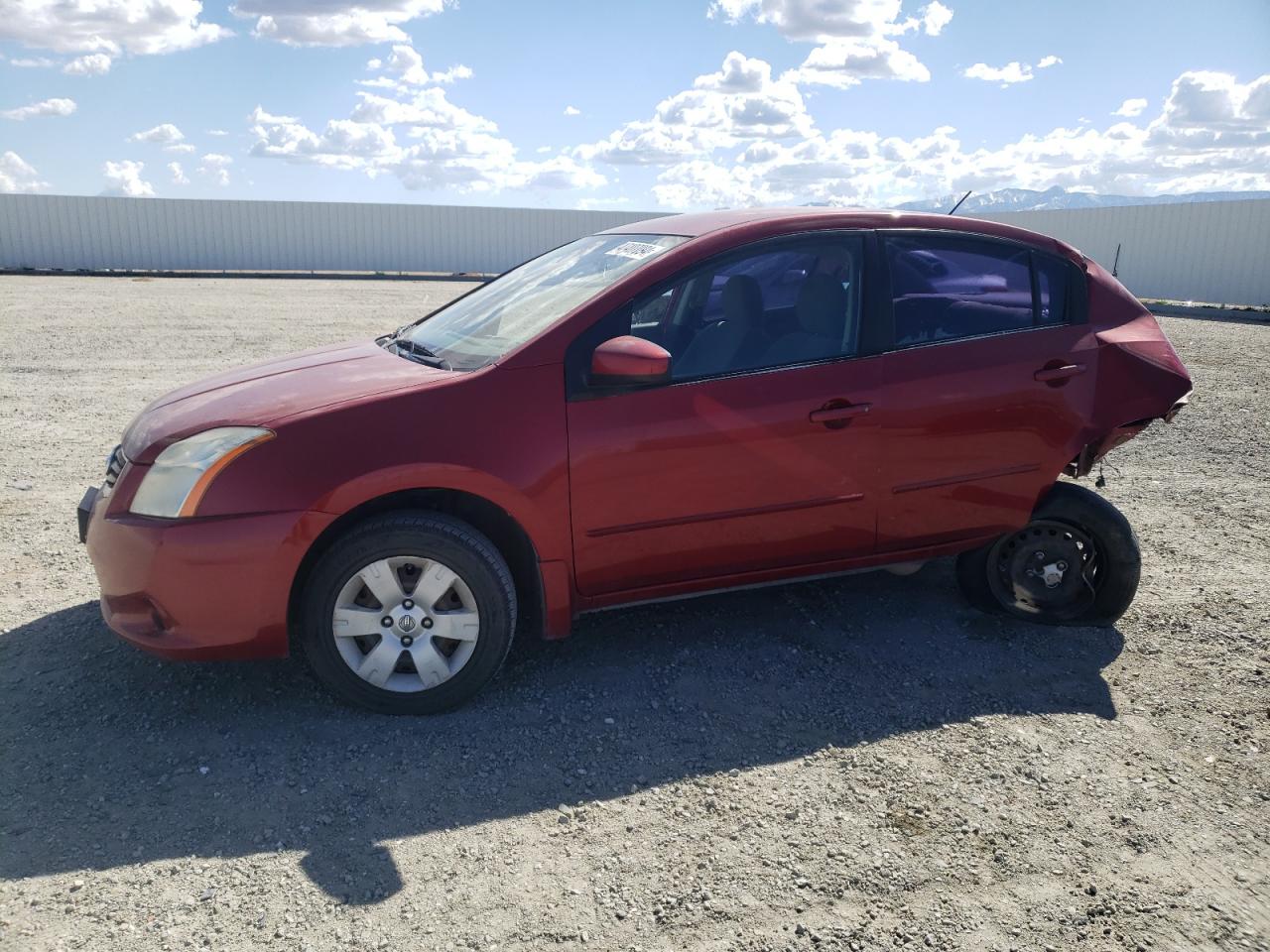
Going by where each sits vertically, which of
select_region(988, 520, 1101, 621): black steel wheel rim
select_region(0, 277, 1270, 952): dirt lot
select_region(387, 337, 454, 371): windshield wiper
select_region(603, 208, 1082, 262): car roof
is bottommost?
select_region(0, 277, 1270, 952): dirt lot

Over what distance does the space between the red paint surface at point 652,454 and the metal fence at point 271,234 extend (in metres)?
31.4

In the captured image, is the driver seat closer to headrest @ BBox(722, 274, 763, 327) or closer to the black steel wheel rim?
headrest @ BBox(722, 274, 763, 327)

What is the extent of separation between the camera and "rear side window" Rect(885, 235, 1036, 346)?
404 centimetres

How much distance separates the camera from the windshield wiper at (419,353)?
383 cm

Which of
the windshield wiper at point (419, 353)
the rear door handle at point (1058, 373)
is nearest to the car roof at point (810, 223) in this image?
the rear door handle at point (1058, 373)

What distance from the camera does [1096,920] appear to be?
2592 millimetres

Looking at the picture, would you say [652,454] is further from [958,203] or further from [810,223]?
[958,203]

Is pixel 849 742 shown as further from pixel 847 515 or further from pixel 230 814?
pixel 230 814

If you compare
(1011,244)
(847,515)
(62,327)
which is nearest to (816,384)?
(847,515)

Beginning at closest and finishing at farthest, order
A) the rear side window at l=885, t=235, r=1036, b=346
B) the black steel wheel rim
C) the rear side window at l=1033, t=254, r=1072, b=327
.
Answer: the rear side window at l=885, t=235, r=1036, b=346 → the rear side window at l=1033, t=254, r=1072, b=327 → the black steel wheel rim

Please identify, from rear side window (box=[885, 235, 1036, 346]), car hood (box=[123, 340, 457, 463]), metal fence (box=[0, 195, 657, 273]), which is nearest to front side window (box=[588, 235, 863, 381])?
rear side window (box=[885, 235, 1036, 346])

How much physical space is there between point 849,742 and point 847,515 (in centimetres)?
94

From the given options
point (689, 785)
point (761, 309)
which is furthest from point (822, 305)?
point (689, 785)

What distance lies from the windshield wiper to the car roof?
106 centimetres
